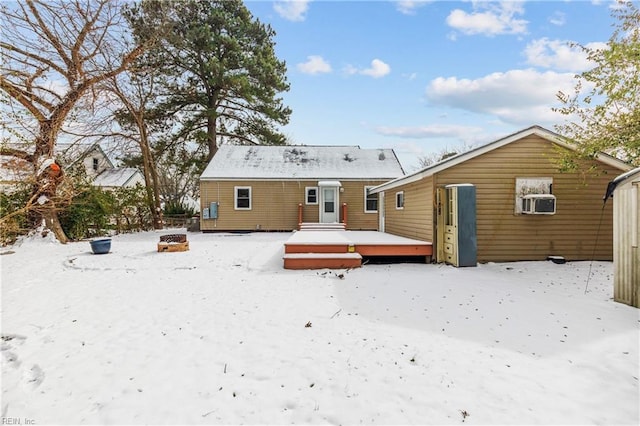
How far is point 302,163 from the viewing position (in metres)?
16.9

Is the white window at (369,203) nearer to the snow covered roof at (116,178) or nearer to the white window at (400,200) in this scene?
the white window at (400,200)

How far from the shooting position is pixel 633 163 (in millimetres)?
6887

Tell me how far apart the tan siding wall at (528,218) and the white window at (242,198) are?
1129cm

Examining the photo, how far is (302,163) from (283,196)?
2286 millimetres

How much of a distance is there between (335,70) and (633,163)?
33.1 ft

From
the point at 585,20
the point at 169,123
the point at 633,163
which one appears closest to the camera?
the point at 633,163

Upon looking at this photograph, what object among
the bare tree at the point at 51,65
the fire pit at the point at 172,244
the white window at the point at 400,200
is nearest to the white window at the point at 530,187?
the white window at the point at 400,200

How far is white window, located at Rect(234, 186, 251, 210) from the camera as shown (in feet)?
52.0

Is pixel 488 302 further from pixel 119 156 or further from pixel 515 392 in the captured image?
pixel 119 156

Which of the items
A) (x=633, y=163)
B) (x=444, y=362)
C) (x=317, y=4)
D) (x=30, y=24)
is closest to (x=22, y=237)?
(x=30, y=24)

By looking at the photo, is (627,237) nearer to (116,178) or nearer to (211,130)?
(211,130)

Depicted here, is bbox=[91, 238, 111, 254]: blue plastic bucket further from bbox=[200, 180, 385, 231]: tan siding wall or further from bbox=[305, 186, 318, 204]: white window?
bbox=[305, 186, 318, 204]: white window

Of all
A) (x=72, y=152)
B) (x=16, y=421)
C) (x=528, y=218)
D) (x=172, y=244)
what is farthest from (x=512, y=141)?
(x=72, y=152)

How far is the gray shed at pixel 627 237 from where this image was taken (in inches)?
165
